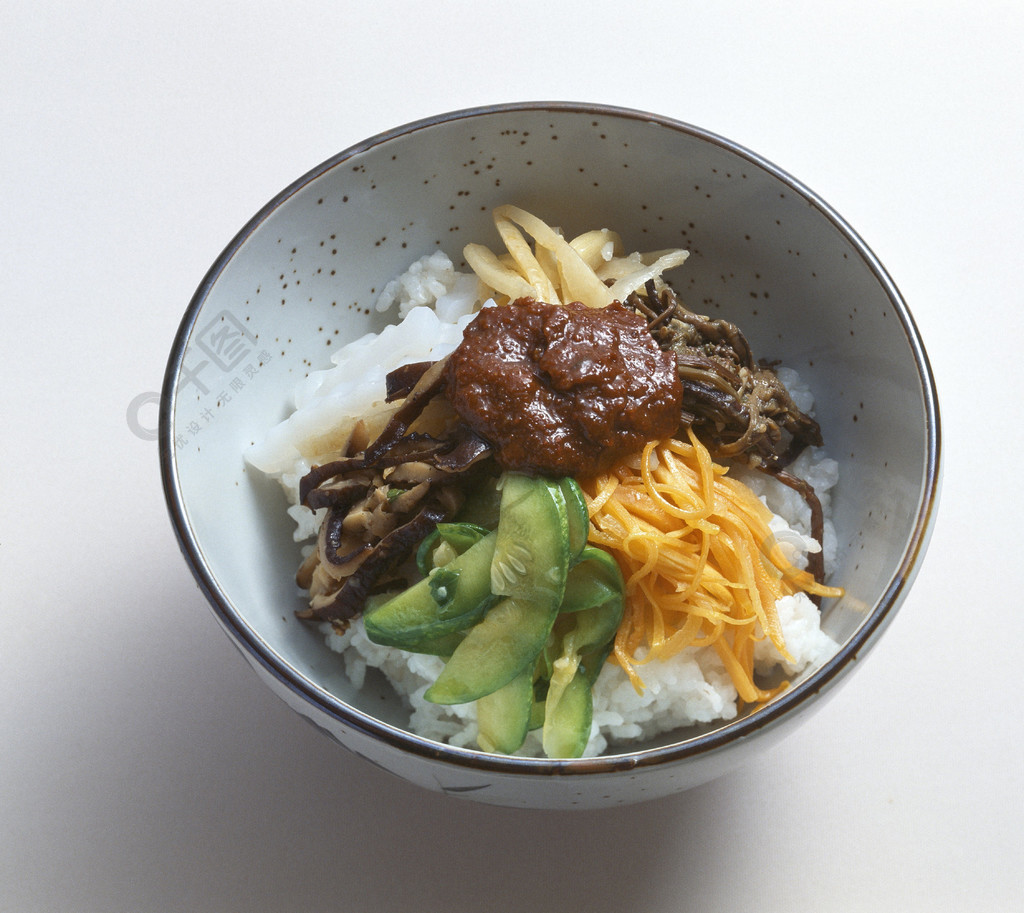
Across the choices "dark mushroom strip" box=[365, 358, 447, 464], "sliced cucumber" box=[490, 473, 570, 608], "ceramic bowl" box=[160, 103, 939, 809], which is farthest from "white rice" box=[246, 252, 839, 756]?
"sliced cucumber" box=[490, 473, 570, 608]

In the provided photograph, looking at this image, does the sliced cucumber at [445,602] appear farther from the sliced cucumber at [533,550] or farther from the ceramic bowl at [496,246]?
the ceramic bowl at [496,246]

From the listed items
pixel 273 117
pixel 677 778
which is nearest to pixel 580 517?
pixel 677 778

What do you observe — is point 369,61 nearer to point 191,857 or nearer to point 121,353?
point 121,353

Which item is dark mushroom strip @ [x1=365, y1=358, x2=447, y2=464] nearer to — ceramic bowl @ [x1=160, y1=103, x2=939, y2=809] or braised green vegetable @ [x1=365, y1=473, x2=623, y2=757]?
braised green vegetable @ [x1=365, y1=473, x2=623, y2=757]

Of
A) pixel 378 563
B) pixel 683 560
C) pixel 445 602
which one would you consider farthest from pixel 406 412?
pixel 683 560

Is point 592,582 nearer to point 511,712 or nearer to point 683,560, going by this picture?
point 683,560
